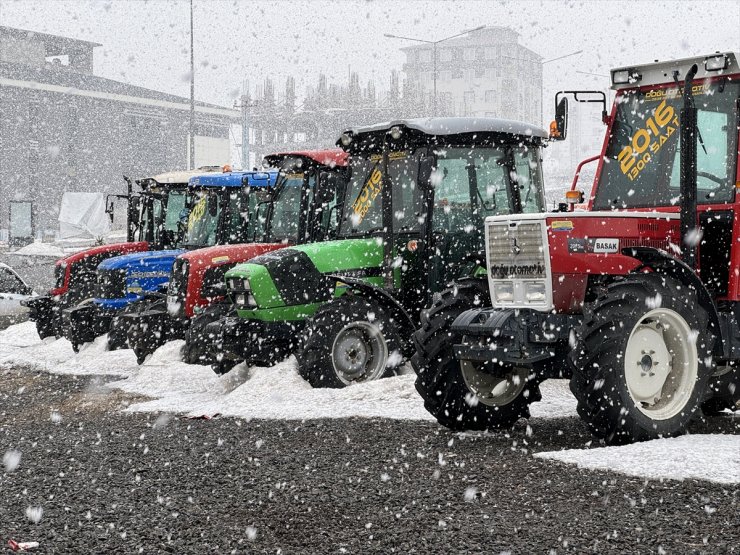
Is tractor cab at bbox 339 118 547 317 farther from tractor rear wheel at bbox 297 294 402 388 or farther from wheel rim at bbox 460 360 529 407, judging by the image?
wheel rim at bbox 460 360 529 407

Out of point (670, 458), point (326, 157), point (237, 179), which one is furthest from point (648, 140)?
point (237, 179)

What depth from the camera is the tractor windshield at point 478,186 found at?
10.7 meters

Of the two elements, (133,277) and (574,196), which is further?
(133,277)

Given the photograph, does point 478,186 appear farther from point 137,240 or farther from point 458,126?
point 137,240

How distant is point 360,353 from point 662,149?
161 inches

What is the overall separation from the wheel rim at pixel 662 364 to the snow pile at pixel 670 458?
0.29 meters

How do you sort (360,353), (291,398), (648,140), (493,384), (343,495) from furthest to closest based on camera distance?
(360,353) → (291,398) → (493,384) → (648,140) → (343,495)

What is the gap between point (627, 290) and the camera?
23.2 ft

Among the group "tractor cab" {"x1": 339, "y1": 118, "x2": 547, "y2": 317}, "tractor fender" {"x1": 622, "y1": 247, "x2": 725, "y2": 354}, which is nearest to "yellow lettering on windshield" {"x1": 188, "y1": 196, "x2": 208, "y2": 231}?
"tractor cab" {"x1": 339, "y1": 118, "x2": 547, "y2": 317}

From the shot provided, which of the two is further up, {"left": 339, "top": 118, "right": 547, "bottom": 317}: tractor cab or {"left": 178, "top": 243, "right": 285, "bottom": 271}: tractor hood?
{"left": 339, "top": 118, "right": 547, "bottom": 317}: tractor cab

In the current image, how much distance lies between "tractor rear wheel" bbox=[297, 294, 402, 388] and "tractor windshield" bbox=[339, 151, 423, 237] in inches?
35.2

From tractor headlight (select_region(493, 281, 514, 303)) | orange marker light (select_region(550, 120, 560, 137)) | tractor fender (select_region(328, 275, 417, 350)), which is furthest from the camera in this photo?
tractor fender (select_region(328, 275, 417, 350))

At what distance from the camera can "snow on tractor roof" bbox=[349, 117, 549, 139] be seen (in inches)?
420

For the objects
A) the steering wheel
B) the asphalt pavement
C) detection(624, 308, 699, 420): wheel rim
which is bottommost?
the asphalt pavement
